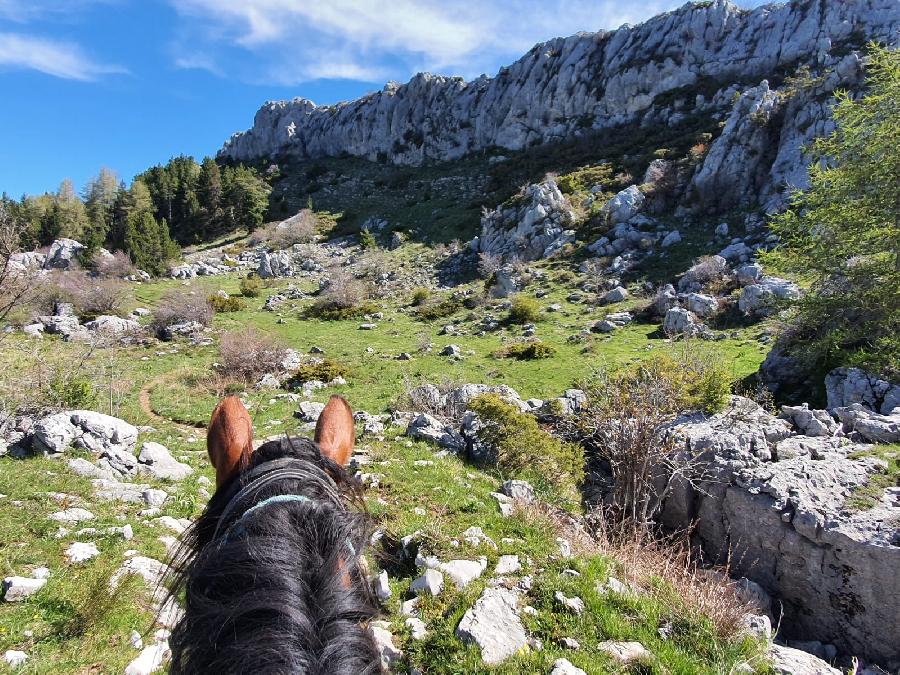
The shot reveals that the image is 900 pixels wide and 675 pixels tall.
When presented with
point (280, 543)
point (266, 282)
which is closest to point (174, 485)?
point (280, 543)

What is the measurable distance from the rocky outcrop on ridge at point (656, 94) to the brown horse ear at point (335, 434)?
110ft

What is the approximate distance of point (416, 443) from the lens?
10.1m

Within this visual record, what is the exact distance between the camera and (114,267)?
120ft

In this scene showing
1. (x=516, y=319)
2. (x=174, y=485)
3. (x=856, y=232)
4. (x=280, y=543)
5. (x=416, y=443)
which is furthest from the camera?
(x=516, y=319)

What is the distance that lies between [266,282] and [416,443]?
1261 inches

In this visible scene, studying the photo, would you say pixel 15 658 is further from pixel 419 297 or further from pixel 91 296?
pixel 91 296

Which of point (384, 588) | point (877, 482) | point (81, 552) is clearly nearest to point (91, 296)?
point (81, 552)

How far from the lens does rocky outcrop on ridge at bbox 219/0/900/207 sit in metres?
30.0

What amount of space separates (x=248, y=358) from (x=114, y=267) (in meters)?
28.1

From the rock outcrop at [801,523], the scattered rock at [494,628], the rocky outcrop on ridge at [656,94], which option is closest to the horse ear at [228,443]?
the scattered rock at [494,628]

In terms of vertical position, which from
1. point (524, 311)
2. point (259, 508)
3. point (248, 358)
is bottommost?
point (248, 358)

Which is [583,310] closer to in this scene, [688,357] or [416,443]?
[688,357]

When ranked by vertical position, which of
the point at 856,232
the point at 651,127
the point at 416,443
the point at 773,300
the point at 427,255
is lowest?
the point at 416,443

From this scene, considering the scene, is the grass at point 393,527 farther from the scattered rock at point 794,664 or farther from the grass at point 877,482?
Answer: the grass at point 877,482
